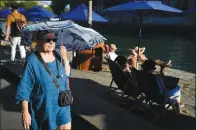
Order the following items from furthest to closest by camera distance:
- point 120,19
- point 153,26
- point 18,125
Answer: point 120,19 < point 153,26 < point 18,125

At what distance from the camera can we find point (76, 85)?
962cm

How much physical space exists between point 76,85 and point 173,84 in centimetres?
300

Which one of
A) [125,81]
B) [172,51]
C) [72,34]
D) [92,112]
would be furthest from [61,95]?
[172,51]

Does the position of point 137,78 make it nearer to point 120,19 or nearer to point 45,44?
point 45,44

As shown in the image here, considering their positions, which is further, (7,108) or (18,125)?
(7,108)

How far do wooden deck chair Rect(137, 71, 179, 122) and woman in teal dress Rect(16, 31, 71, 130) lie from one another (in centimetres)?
264

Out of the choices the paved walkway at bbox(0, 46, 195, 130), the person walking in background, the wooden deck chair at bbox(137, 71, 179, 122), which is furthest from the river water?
the wooden deck chair at bbox(137, 71, 179, 122)

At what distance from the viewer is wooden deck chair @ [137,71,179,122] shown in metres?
6.61

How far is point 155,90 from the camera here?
6.67 metres

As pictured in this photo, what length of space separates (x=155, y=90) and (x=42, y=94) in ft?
9.72

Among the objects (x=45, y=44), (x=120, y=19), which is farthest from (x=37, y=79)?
(x=120, y=19)

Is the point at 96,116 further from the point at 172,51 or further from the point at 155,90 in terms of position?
the point at 172,51

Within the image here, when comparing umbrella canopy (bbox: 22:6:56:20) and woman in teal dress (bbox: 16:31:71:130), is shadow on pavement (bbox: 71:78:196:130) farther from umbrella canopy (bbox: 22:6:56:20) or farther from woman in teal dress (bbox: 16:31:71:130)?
umbrella canopy (bbox: 22:6:56:20)

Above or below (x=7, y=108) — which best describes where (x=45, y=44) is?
above
